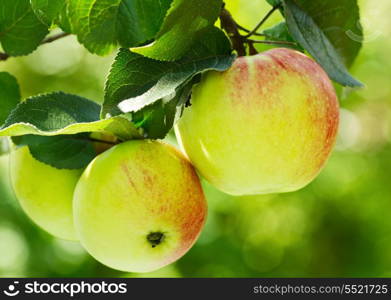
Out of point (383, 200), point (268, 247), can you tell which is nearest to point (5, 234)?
point (268, 247)

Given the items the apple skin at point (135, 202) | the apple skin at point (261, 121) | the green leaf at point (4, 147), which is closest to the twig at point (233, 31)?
the apple skin at point (261, 121)

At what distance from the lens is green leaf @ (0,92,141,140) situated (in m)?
0.74

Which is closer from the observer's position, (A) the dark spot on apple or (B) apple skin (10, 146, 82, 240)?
(A) the dark spot on apple

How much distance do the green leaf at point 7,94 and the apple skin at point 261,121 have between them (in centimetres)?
29

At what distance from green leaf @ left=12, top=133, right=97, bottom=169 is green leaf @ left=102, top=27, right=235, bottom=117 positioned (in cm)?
20

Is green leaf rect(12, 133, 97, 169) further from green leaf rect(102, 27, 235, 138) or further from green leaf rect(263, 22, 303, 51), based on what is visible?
green leaf rect(263, 22, 303, 51)

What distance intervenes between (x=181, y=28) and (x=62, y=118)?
0.21 metres

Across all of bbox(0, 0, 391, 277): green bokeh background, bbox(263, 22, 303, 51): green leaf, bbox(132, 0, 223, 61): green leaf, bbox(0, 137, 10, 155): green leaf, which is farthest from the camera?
bbox(0, 0, 391, 277): green bokeh background

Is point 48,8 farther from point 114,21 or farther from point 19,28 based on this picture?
point 19,28

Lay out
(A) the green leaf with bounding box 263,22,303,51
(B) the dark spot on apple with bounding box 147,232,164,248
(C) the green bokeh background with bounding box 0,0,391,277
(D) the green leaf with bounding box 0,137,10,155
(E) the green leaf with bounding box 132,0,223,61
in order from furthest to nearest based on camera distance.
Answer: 1. (C) the green bokeh background with bounding box 0,0,391,277
2. (D) the green leaf with bounding box 0,137,10,155
3. (A) the green leaf with bounding box 263,22,303,51
4. (B) the dark spot on apple with bounding box 147,232,164,248
5. (E) the green leaf with bounding box 132,0,223,61

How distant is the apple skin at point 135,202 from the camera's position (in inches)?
31.8

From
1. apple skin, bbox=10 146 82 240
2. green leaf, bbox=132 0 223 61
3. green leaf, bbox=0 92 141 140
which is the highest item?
green leaf, bbox=132 0 223 61

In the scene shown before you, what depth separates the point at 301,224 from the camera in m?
3.31

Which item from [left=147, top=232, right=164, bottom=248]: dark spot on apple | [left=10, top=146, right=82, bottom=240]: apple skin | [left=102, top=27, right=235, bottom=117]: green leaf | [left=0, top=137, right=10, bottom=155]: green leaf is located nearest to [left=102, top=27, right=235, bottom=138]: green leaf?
[left=102, top=27, right=235, bottom=117]: green leaf
